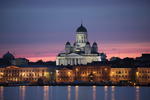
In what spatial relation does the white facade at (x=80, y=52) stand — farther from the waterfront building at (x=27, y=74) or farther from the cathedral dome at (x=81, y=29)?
the waterfront building at (x=27, y=74)

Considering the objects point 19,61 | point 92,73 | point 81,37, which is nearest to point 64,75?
point 92,73

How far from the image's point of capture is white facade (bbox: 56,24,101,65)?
18000cm

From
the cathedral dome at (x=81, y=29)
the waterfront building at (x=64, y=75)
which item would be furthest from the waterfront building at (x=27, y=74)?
the cathedral dome at (x=81, y=29)

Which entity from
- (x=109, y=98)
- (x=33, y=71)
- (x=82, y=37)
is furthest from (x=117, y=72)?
(x=109, y=98)

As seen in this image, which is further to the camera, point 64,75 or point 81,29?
point 81,29

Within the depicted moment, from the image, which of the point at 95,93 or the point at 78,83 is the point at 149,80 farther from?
the point at 95,93

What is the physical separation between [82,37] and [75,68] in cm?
2247

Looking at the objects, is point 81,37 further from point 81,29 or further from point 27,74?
point 27,74

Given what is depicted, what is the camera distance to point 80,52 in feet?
599

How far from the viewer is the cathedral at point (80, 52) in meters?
180

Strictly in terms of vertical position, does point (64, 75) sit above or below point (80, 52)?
below


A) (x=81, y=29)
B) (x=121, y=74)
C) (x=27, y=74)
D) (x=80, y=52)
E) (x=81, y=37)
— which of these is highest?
(x=81, y=29)

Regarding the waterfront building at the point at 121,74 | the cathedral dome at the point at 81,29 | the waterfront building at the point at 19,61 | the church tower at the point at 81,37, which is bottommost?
the waterfront building at the point at 121,74

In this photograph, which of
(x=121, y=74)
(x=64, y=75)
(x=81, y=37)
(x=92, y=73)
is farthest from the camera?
(x=81, y=37)
